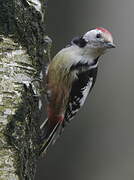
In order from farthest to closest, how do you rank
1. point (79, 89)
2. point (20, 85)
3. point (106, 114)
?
point (106, 114), point (79, 89), point (20, 85)

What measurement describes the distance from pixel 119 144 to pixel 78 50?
1770 mm

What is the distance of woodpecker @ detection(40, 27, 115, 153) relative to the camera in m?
4.47

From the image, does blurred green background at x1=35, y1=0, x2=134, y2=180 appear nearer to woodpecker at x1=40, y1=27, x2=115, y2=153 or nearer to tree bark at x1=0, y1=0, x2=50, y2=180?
woodpecker at x1=40, y1=27, x2=115, y2=153

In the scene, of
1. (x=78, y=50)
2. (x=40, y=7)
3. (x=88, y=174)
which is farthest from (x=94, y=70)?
(x=88, y=174)

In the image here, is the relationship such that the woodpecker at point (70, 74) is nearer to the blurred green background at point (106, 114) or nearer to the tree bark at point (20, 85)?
the tree bark at point (20, 85)

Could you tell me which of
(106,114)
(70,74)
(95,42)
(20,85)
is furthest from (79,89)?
(106,114)

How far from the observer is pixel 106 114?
Result: 6.06m

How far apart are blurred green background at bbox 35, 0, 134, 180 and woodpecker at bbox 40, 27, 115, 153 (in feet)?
4.28

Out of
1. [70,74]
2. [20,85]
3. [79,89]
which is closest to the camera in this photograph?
[20,85]


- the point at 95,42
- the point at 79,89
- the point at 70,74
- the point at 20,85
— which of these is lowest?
the point at 79,89

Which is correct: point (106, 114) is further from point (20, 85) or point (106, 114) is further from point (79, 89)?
point (20, 85)

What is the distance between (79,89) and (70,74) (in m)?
0.18

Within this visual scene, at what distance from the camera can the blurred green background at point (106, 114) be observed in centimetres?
596

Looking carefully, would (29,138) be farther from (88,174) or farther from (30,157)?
(88,174)
